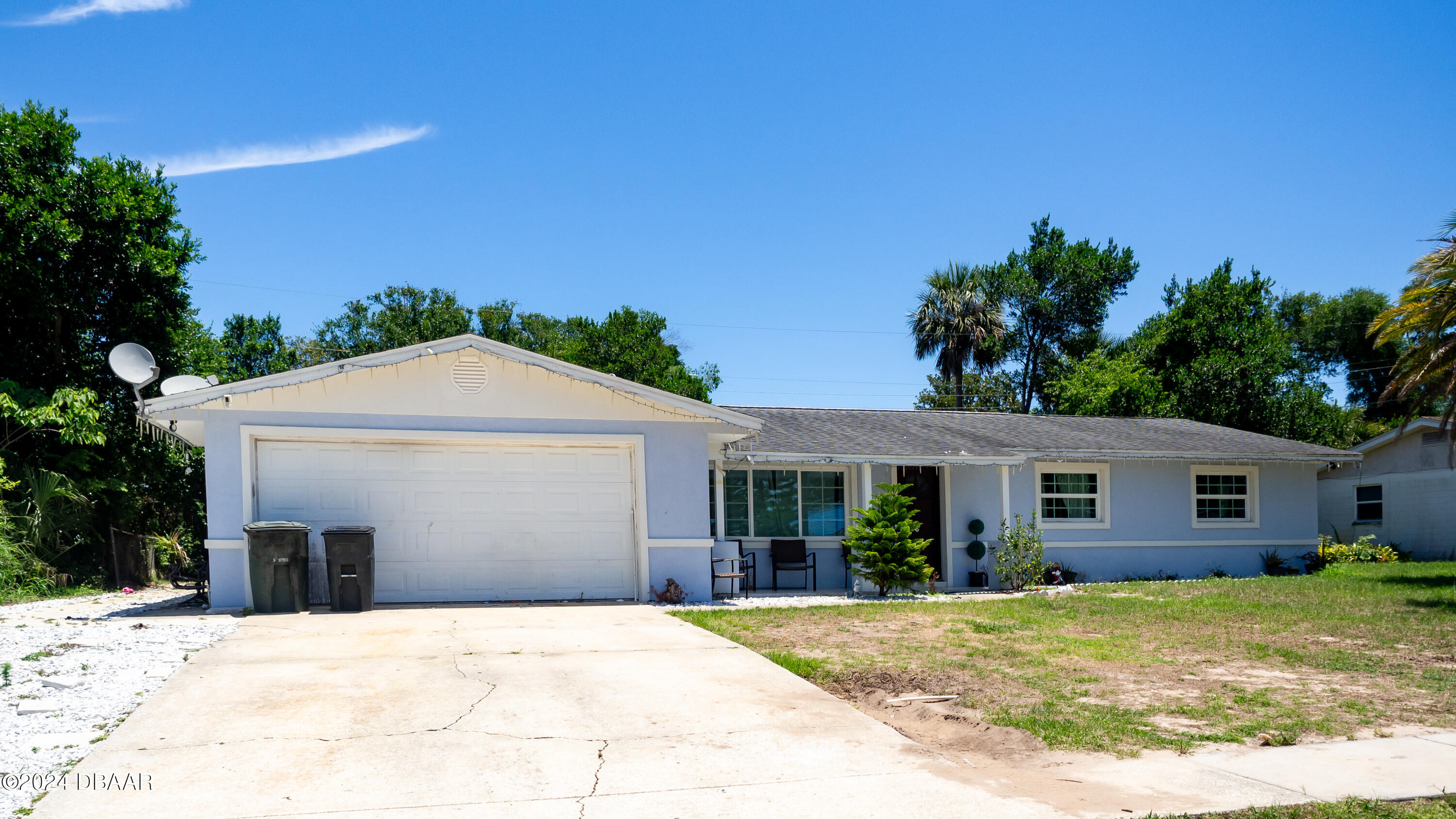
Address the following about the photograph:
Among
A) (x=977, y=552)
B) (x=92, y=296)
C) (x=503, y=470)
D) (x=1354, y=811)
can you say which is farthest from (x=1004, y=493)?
(x=92, y=296)

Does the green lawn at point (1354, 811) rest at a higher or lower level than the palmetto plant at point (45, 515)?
lower

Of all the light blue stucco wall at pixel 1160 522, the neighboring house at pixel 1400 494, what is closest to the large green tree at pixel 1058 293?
the neighboring house at pixel 1400 494

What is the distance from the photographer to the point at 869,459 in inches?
641

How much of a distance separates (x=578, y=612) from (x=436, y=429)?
125 inches

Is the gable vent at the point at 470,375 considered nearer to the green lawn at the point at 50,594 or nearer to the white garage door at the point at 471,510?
the white garage door at the point at 471,510

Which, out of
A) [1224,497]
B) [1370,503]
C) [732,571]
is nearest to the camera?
[732,571]

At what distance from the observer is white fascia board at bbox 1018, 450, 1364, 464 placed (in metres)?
A: 18.2

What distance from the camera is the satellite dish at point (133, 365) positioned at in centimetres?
1341

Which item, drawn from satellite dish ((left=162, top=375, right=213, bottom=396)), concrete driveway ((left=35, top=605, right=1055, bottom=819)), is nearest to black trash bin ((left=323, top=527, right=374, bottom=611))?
concrete driveway ((left=35, top=605, right=1055, bottom=819))

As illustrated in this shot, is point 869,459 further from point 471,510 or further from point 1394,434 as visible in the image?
point 1394,434

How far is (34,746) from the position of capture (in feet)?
18.3

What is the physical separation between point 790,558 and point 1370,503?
18.0 meters

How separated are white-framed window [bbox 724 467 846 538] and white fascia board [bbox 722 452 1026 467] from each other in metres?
0.46

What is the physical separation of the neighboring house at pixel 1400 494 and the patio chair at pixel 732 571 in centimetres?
1423
